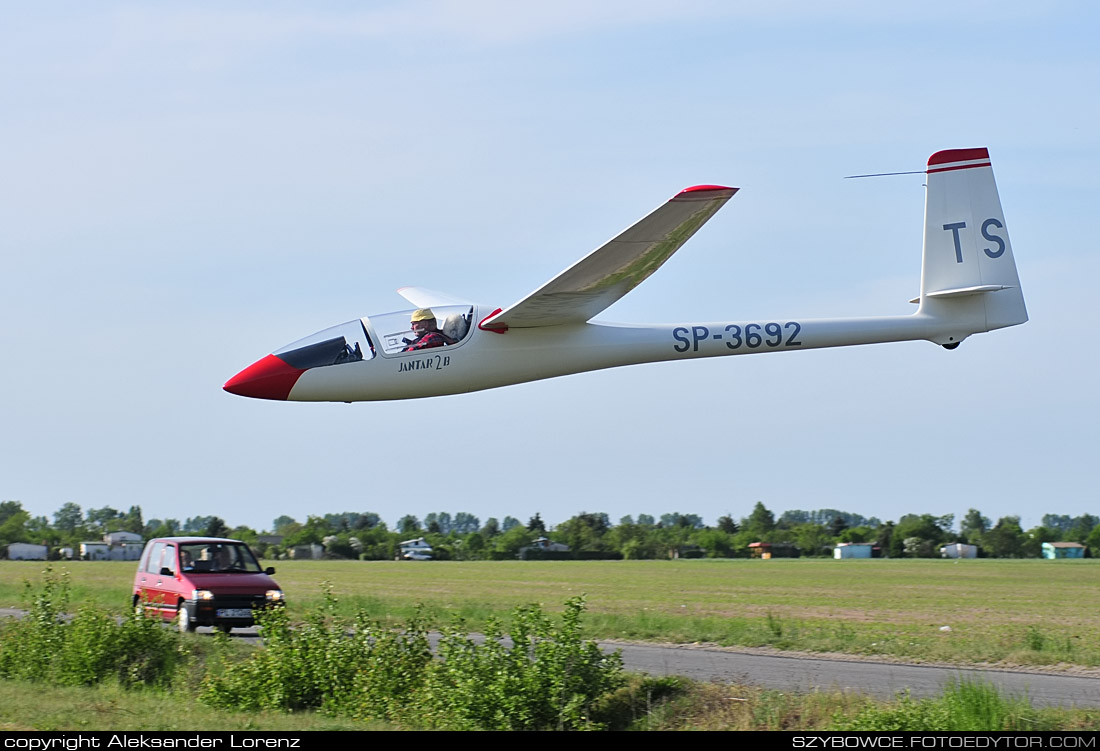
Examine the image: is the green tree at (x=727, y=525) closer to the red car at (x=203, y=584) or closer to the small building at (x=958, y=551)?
the small building at (x=958, y=551)

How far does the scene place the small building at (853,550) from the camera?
323 feet

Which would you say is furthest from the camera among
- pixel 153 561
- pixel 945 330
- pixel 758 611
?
pixel 758 611

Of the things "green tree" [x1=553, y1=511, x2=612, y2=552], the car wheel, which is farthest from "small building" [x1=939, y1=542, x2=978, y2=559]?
the car wheel

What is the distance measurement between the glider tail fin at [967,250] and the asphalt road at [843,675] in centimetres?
464

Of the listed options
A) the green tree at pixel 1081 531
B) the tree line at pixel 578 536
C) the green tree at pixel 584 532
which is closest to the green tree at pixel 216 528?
the tree line at pixel 578 536

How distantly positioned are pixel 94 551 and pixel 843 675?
75538mm

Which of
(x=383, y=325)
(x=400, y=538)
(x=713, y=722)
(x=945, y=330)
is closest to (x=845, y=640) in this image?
(x=713, y=722)

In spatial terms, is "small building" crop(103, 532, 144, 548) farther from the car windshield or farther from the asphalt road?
the asphalt road

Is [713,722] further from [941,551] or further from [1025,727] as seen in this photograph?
[941,551]

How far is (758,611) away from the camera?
1341 inches

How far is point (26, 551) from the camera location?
280 feet

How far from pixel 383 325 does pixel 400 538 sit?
3424 inches

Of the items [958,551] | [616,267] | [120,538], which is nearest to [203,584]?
[616,267]

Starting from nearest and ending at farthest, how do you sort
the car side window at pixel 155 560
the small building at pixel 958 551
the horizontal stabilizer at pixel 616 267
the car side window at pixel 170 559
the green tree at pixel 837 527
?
the horizontal stabilizer at pixel 616 267 < the car side window at pixel 170 559 < the car side window at pixel 155 560 < the small building at pixel 958 551 < the green tree at pixel 837 527
